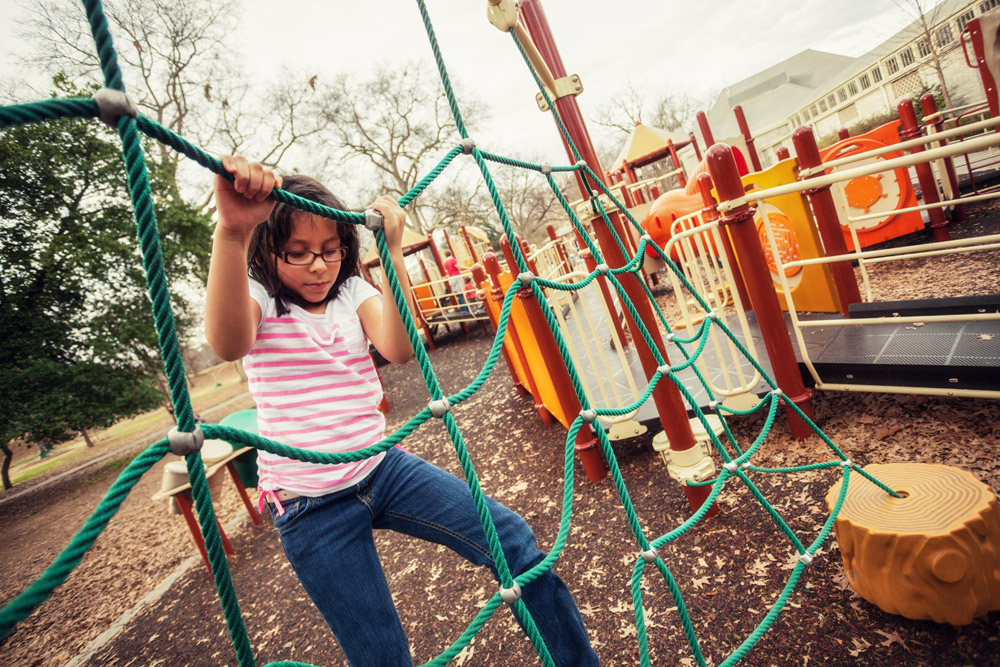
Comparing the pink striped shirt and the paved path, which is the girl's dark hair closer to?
the pink striped shirt

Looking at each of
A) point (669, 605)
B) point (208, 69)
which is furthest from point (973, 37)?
point (208, 69)

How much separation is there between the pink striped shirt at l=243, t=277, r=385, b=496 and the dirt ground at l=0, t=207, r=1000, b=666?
4.54 ft

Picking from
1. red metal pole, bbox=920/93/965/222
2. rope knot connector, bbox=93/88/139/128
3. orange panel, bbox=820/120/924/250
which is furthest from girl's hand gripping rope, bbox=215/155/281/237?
red metal pole, bbox=920/93/965/222

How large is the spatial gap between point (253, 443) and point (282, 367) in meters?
0.40

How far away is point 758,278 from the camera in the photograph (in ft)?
8.16

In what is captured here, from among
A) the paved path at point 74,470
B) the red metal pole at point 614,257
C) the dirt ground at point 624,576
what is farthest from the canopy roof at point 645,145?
the paved path at point 74,470

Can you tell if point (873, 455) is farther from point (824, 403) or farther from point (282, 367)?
point (282, 367)

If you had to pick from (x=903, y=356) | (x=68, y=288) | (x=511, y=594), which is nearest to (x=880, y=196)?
(x=903, y=356)

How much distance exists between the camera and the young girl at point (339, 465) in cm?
114

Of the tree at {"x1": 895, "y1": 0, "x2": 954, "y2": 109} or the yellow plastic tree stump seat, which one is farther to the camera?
the tree at {"x1": 895, "y1": 0, "x2": 954, "y2": 109}

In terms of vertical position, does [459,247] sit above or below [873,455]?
above

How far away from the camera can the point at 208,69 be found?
42.8ft

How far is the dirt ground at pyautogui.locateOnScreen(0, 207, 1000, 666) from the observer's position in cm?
163

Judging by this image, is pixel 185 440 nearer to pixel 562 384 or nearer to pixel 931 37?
pixel 562 384
